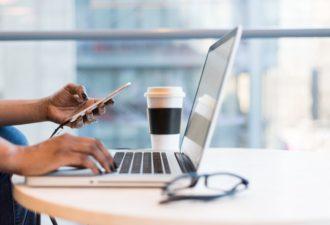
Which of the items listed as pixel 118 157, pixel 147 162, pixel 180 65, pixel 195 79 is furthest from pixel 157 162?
pixel 180 65

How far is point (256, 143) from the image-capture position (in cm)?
236

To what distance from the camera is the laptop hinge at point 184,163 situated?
879 mm

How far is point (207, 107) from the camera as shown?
946mm

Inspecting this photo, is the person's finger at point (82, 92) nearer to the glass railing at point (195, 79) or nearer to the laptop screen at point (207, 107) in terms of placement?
the laptop screen at point (207, 107)

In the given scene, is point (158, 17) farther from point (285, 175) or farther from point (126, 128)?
point (285, 175)

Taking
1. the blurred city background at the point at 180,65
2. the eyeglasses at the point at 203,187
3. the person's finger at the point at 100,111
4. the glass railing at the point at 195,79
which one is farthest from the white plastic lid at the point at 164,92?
the blurred city background at the point at 180,65

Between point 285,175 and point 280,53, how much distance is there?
80.1 inches

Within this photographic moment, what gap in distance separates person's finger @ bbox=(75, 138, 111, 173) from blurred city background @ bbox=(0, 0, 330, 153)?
1.70m

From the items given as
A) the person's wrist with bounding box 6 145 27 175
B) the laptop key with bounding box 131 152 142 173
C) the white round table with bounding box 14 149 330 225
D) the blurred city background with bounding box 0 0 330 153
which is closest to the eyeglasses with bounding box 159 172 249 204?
the white round table with bounding box 14 149 330 225

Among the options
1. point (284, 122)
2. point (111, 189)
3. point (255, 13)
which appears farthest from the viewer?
point (284, 122)

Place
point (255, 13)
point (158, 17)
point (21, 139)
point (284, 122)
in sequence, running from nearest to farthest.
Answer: point (21, 139) → point (255, 13) → point (158, 17) → point (284, 122)

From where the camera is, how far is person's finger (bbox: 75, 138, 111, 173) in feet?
2.62

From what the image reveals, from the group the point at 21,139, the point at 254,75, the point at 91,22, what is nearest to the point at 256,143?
the point at 254,75

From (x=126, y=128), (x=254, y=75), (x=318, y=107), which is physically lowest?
(x=126, y=128)
